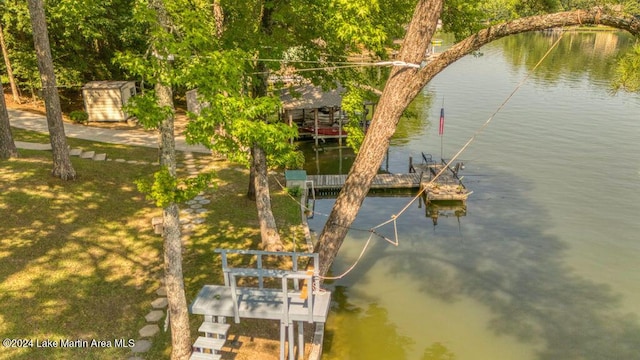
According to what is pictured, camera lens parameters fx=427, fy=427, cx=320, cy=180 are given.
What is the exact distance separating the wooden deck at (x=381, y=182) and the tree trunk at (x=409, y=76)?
11420mm

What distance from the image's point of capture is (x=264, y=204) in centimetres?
1322

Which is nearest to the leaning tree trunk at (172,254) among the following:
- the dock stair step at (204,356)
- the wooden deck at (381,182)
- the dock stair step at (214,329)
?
the dock stair step at (204,356)

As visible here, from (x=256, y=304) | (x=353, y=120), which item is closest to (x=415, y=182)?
(x=353, y=120)

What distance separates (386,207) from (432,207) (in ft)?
6.91

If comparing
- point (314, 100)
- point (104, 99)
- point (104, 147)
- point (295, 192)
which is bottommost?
point (295, 192)

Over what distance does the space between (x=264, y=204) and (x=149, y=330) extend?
16.5 ft

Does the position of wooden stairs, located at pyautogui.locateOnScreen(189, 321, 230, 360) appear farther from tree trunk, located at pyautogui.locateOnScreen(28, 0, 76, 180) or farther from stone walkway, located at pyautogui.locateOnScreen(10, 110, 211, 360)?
tree trunk, located at pyautogui.locateOnScreen(28, 0, 76, 180)

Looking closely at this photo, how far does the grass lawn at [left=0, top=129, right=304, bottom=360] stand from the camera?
9.20 m

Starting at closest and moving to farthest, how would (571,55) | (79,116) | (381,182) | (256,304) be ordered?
(256,304) → (381,182) → (79,116) → (571,55)

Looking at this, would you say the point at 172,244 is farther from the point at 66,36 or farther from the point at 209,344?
the point at 66,36

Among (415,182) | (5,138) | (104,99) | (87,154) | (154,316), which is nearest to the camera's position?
(154,316)

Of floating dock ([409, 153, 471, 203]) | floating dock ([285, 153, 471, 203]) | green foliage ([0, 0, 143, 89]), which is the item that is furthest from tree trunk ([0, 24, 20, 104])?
floating dock ([409, 153, 471, 203])

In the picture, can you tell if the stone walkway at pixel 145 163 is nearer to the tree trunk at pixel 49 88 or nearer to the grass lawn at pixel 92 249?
the grass lawn at pixel 92 249

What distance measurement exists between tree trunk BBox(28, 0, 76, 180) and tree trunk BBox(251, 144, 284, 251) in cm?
702
